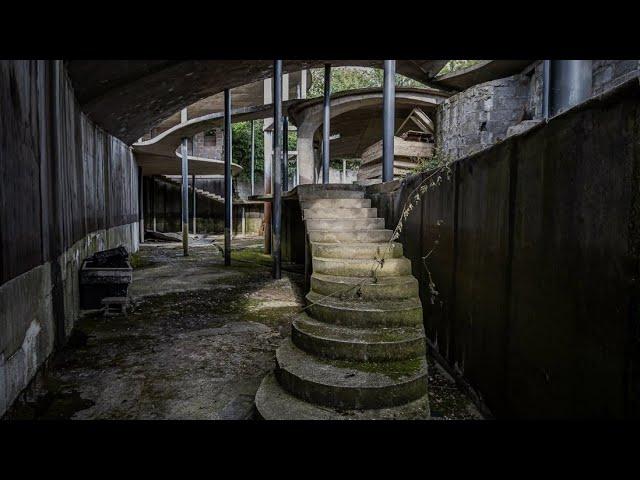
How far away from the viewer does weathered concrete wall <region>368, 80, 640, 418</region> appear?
1.63m

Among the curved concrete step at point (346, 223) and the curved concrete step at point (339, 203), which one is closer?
the curved concrete step at point (346, 223)

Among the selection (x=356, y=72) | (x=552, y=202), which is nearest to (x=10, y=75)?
(x=552, y=202)

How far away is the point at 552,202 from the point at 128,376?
380cm

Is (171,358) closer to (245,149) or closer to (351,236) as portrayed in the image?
(351,236)

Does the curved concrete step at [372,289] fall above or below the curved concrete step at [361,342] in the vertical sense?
above

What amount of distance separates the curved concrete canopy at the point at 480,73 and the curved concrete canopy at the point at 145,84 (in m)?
4.99

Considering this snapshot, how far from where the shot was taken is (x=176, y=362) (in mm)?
4297

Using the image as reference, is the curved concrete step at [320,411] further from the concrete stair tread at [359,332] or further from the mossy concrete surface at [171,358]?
the concrete stair tread at [359,332]

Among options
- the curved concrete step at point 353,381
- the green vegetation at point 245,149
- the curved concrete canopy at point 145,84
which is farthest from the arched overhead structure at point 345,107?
the green vegetation at point 245,149

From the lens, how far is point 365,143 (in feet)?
63.6

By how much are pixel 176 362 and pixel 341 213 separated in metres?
3.43

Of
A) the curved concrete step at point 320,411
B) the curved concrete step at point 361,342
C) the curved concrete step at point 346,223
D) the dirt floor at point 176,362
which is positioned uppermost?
the curved concrete step at point 346,223

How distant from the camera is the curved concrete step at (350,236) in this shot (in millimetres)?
5605

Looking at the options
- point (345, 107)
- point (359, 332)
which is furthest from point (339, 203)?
point (345, 107)
